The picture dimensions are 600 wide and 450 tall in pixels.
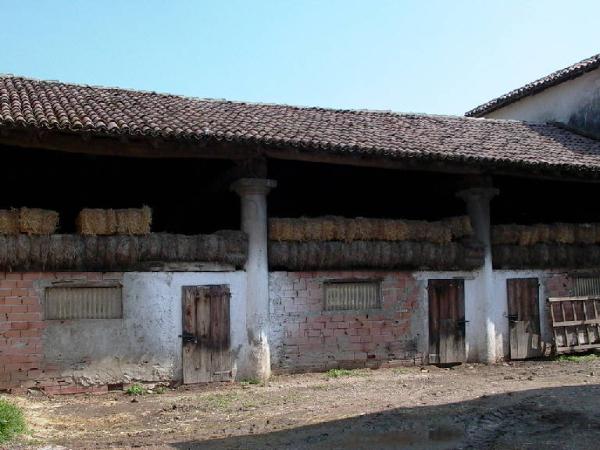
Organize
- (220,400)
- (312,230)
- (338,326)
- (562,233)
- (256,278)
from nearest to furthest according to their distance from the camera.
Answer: (220,400) → (256,278) → (312,230) → (338,326) → (562,233)

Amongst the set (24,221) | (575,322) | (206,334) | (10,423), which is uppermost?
(24,221)

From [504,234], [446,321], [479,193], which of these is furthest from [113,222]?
[504,234]

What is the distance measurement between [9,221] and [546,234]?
A: 1011 centimetres

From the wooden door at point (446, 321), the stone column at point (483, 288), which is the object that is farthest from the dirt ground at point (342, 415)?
the stone column at point (483, 288)

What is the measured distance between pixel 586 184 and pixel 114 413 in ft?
38.7

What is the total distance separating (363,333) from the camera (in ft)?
39.8

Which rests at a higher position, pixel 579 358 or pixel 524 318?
pixel 524 318

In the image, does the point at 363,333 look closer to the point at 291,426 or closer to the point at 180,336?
the point at 180,336

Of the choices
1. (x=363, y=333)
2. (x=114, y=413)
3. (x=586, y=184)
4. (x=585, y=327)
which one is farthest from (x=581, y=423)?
(x=586, y=184)

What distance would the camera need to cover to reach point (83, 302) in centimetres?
1036

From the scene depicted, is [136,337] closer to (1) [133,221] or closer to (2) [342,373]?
(1) [133,221]

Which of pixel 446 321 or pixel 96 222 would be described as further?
pixel 446 321

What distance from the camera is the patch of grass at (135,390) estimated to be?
33.8ft

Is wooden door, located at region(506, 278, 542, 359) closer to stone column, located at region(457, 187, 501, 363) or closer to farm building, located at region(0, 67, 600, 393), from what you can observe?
farm building, located at region(0, 67, 600, 393)
